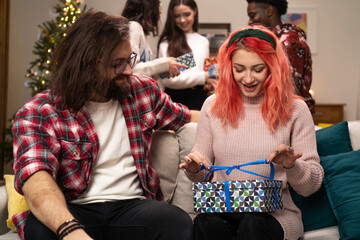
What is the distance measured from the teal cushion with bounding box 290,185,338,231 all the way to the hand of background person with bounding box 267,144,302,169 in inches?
16.8

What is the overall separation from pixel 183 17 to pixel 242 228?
1844 millimetres

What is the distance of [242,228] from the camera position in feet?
5.21

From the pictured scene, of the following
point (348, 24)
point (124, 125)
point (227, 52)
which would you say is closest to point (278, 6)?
point (227, 52)

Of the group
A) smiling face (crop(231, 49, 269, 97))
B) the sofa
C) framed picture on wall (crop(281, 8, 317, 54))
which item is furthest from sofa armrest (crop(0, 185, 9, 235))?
framed picture on wall (crop(281, 8, 317, 54))

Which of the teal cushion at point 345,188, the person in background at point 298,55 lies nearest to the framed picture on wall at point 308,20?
the person in background at point 298,55

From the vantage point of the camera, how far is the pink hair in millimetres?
1797

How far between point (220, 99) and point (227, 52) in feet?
0.63

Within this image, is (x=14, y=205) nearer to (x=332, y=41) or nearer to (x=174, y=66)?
(x=174, y=66)

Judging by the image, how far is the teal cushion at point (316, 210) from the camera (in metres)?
1.93

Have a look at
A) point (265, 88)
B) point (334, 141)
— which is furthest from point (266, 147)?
point (334, 141)

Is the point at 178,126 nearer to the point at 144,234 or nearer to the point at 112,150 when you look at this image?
the point at 112,150

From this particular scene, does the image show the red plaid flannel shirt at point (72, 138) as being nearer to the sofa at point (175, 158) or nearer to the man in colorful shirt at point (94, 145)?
the man in colorful shirt at point (94, 145)

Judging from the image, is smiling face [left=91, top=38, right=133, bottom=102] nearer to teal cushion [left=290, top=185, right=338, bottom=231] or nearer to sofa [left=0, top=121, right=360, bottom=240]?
sofa [left=0, top=121, right=360, bottom=240]

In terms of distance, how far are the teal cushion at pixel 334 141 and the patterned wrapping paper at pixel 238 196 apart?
0.55 metres
